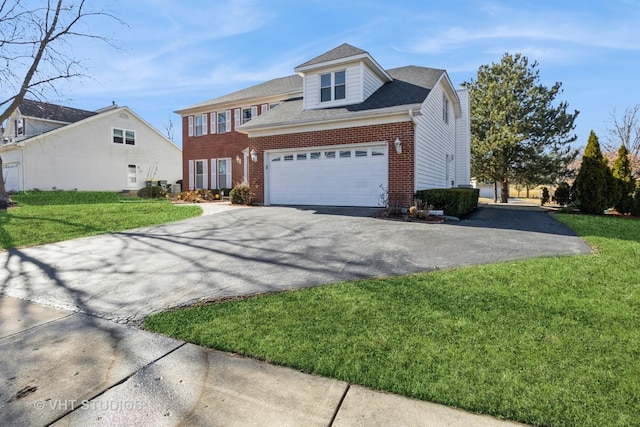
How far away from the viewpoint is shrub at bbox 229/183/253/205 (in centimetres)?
1466

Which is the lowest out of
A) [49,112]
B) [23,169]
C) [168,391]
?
[168,391]

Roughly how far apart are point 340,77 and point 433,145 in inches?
191

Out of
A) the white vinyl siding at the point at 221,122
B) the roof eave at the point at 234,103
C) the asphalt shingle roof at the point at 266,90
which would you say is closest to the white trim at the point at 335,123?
the roof eave at the point at 234,103

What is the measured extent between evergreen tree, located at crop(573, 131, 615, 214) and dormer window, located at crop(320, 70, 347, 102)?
9.55 m

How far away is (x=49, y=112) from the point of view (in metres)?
25.4

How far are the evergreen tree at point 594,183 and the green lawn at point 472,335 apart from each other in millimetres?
9140

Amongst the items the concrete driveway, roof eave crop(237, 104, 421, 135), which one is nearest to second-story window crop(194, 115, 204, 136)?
roof eave crop(237, 104, 421, 135)

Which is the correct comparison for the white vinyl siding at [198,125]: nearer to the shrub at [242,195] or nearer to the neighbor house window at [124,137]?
the neighbor house window at [124,137]

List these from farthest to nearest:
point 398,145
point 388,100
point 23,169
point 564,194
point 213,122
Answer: point 213,122
point 23,169
point 564,194
point 388,100
point 398,145

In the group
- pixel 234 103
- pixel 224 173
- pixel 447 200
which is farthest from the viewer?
pixel 224 173

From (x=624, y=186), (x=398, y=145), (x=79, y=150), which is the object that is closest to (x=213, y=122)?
(x=79, y=150)

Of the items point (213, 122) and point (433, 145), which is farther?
point (213, 122)

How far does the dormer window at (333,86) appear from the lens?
1398 centimetres

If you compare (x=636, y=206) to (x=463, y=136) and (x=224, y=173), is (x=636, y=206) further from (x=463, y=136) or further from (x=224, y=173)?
(x=224, y=173)
